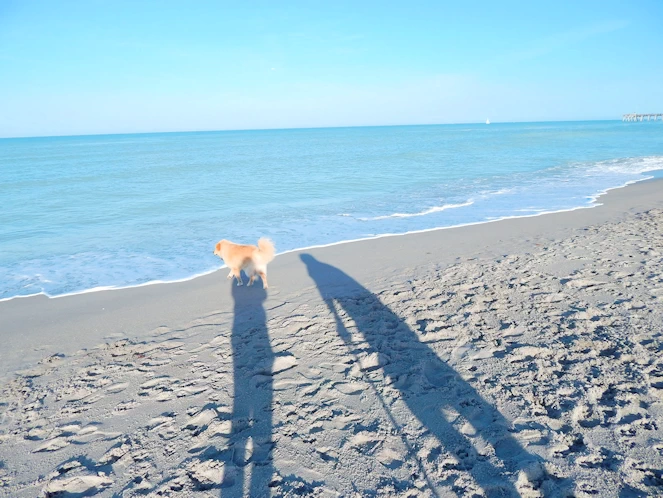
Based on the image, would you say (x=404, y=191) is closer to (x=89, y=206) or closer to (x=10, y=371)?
(x=89, y=206)

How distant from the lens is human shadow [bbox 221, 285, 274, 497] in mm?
2686

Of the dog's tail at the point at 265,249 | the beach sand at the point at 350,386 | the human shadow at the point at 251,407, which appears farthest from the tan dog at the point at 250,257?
the human shadow at the point at 251,407

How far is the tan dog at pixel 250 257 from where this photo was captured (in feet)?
20.2

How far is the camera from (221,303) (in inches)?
237

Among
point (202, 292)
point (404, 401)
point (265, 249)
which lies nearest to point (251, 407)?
point (404, 401)

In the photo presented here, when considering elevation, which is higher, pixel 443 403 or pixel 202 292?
pixel 202 292

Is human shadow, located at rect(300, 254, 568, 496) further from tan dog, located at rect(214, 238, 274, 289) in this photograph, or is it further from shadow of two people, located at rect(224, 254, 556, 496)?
tan dog, located at rect(214, 238, 274, 289)

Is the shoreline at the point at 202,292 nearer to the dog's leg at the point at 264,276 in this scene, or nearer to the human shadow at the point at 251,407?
the dog's leg at the point at 264,276

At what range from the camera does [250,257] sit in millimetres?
6266

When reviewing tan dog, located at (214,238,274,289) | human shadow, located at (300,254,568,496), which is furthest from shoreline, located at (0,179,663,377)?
human shadow, located at (300,254,568,496)

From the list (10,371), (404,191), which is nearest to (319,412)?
(10,371)

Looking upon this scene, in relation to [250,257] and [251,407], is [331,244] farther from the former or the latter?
[251,407]

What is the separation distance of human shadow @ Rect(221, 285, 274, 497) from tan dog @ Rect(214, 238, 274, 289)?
0.90 m

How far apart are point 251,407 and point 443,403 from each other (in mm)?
1651
